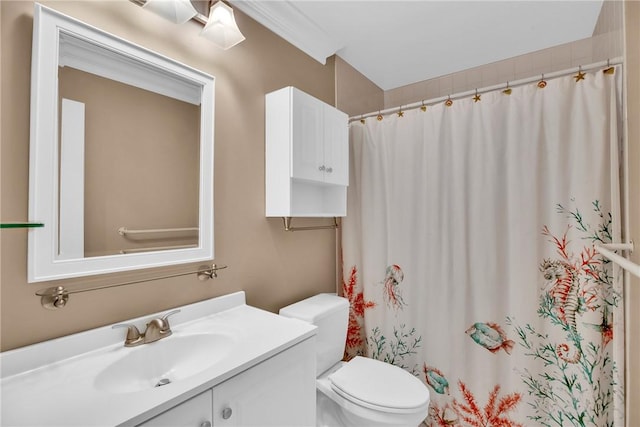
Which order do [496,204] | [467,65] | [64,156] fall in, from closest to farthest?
[64,156] < [496,204] < [467,65]

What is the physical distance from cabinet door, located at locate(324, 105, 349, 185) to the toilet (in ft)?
2.44

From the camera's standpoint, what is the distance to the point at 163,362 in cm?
104

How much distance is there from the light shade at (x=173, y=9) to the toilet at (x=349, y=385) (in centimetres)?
139

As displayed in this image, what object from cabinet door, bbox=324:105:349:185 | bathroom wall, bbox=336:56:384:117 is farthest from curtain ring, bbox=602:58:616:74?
bathroom wall, bbox=336:56:384:117

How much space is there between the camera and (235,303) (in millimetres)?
1400

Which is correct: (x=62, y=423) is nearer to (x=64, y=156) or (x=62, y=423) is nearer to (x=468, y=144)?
(x=64, y=156)

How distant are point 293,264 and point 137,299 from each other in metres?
0.85

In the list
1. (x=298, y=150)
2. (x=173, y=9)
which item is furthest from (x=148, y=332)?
(x=173, y=9)

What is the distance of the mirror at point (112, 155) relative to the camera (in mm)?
889

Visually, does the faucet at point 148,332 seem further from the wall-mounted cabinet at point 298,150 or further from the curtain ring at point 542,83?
the curtain ring at point 542,83

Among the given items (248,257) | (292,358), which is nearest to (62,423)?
(292,358)

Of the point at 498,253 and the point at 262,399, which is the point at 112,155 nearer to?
the point at 262,399

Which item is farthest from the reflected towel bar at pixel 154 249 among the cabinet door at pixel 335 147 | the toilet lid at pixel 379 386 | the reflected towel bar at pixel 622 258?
the reflected towel bar at pixel 622 258

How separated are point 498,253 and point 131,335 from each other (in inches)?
68.3
